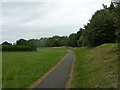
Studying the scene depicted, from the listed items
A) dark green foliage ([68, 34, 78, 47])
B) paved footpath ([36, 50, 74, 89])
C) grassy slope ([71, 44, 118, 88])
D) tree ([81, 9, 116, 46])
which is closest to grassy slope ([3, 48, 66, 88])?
paved footpath ([36, 50, 74, 89])

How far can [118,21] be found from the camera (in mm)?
22625

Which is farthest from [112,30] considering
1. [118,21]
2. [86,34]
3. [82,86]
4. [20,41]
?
[20,41]

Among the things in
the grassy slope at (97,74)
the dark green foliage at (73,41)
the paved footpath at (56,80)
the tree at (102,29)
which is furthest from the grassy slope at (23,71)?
the dark green foliage at (73,41)

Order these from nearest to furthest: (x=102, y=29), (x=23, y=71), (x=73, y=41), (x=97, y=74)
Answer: (x=97, y=74) < (x=23, y=71) < (x=102, y=29) < (x=73, y=41)

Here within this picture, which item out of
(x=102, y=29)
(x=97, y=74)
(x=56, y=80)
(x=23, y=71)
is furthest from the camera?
(x=102, y=29)

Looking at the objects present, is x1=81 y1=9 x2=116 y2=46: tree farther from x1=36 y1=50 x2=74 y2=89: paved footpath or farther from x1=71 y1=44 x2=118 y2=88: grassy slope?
x1=36 y1=50 x2=74 y2=89: paved footpath

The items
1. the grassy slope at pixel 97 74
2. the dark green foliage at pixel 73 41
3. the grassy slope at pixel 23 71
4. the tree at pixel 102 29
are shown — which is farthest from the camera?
the dark green foliage at pixel 73 41

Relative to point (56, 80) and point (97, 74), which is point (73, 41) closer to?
point (97, 74)

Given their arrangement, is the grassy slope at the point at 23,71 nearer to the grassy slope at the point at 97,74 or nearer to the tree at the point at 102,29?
the grassy slope at the point at 97,74

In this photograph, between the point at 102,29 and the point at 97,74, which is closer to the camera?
the point at 97,74

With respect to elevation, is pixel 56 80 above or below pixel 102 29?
below

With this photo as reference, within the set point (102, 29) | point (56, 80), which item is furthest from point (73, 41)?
point (56, 80)

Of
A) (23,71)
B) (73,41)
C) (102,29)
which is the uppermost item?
(102,29)

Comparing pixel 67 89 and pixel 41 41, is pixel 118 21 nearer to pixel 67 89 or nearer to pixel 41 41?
pixel 67 89
